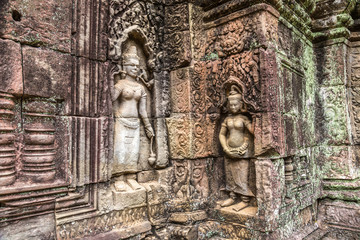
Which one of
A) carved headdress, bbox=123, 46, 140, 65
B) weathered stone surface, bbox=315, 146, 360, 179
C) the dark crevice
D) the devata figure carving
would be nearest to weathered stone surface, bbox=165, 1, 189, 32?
carved headdress, bbox=123, 46, 140, 65

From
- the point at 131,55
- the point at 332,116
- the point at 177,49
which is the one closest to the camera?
the point at 131,55

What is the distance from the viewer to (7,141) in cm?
248

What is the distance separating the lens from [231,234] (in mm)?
3498

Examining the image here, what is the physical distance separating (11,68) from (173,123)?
220 cm

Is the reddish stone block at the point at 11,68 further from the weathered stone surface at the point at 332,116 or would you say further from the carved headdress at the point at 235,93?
the weathered stone surface at the point at 332,116

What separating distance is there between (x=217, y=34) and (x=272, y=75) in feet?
3.65

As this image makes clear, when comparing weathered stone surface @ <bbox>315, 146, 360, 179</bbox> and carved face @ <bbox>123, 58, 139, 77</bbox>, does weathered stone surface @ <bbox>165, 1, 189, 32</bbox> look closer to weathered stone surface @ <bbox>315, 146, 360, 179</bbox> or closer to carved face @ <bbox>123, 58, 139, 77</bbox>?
carved face @ <bbox>123, 58, 139, 77</bbox>

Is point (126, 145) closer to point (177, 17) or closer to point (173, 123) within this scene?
point (173, 123)

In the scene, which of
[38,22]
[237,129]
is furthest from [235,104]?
[38,22]

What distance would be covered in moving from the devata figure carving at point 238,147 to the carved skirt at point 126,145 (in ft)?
4.23

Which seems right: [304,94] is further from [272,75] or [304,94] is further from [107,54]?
[107,54]

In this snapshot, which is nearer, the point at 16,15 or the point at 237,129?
the point at 16,15

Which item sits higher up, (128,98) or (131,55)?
(131,55)

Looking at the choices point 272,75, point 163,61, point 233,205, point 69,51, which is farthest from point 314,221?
point 69,51
